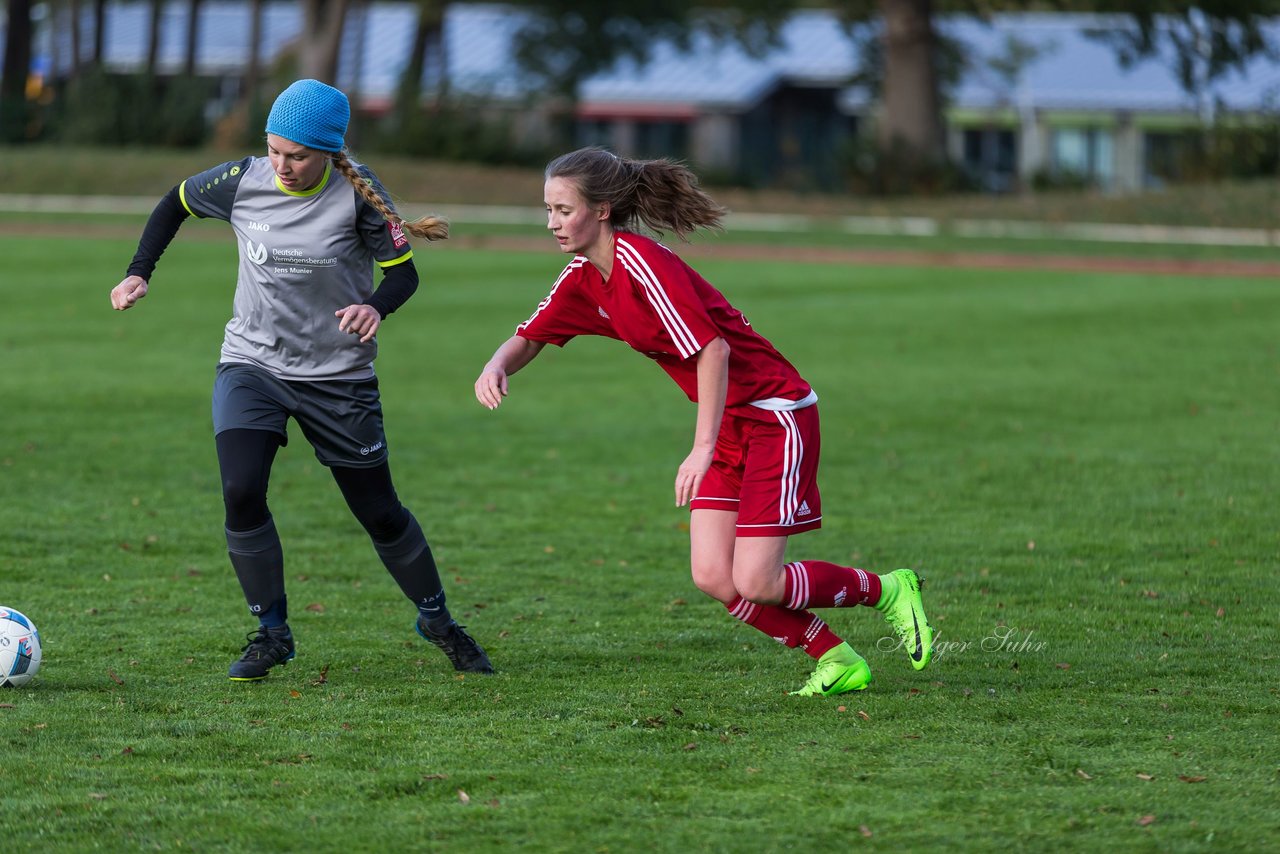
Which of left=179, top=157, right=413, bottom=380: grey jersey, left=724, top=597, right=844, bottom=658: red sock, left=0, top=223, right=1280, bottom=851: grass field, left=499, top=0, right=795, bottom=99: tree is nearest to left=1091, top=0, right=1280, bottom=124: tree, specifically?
left=499, top=0, right=795, bottom=99: tree

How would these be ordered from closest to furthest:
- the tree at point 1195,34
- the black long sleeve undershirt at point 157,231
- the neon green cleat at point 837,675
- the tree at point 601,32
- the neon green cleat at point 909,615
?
1. the neon green cleat at point 837,675
2. the neon green cleat at point 909,615
3. the black long sleeve undershirt at point 157,231
4. the tree at point 1195,34
5. the tree at point 601,32

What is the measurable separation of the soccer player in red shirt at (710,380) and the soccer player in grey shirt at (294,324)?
58 cm

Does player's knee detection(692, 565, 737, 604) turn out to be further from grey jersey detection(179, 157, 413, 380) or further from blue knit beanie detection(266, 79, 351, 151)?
blue knit beanie detection(266, 79, 351, 151)

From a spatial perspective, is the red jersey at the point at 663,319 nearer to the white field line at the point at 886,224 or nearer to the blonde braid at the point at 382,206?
the blonde braid at the point at 382,206

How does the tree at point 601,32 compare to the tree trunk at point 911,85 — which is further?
the tree at point 601,32

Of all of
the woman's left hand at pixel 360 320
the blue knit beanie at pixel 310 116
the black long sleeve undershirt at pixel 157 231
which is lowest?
the woman's left hand at pixel 360 320

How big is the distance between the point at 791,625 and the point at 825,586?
0.19 meters

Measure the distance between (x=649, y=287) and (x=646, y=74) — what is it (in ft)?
184

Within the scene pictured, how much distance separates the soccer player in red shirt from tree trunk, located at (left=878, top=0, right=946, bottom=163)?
3481cm

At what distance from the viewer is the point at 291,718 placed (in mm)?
5602

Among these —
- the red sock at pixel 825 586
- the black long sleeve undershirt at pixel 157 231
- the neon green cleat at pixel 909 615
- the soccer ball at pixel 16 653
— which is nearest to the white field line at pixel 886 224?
the neon green cleat at pixel 909 615

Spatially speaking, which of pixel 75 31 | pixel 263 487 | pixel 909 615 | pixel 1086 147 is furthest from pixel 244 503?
pixel 1086 147

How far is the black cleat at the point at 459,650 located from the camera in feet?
20.8

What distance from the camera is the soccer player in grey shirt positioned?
600cm
